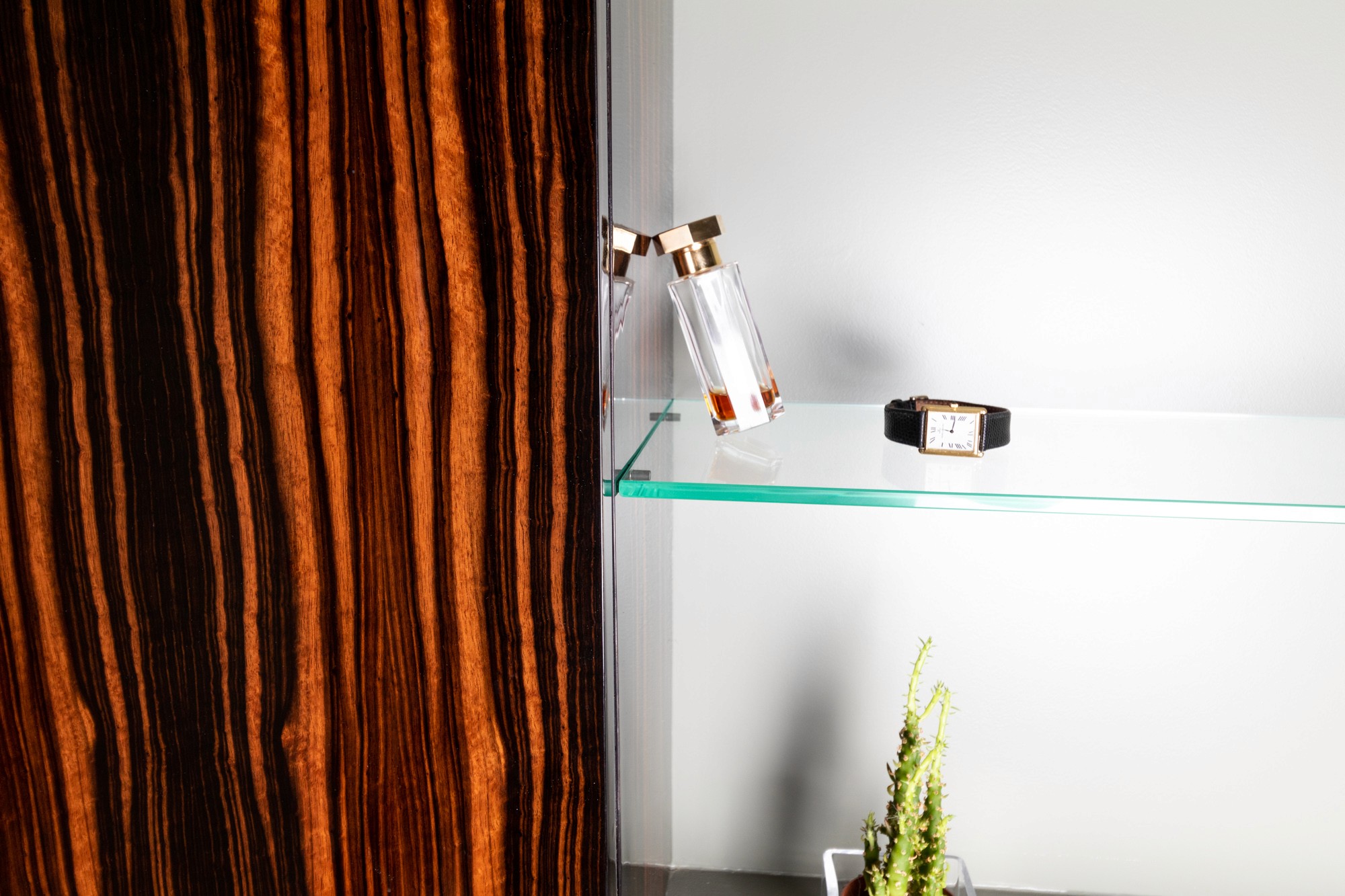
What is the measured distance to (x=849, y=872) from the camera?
1063 mm

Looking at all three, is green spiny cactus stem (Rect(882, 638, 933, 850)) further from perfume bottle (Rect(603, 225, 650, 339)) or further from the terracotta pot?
perfume bottle (Rect(603, 225, 650, 339))

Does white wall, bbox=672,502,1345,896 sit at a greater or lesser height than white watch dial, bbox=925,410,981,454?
lesser

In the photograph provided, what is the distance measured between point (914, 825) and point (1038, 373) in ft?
1.47

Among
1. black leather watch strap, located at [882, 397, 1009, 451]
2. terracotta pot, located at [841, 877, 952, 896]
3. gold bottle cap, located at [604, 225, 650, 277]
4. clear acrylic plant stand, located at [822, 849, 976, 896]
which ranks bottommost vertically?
clear acrylic plant stand, located at [822, 849, 976, 896]

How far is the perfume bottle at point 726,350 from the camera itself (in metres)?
0.77

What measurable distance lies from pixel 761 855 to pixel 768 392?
0.60 meters

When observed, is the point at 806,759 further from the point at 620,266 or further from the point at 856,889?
the point at 620,266

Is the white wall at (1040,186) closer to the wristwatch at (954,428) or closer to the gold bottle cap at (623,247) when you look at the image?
the wristwatch at (954,428)

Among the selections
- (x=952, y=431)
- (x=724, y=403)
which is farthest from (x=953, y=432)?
(x=724, y=403)

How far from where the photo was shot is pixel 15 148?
559 mm

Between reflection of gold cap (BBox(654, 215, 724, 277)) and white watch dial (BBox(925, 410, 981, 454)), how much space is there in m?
0.23

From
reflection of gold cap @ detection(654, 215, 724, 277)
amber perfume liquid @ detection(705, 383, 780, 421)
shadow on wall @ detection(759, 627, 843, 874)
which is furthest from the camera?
shadow on wall @ detection(759, 627, 843, 874)

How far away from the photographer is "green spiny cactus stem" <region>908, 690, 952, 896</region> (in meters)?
0.84

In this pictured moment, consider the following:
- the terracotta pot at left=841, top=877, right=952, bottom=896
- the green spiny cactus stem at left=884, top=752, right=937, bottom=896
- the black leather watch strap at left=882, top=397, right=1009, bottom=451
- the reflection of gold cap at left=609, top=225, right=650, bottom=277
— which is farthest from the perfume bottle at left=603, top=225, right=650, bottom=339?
the terracotta pot at left=841, top=877, right=952, bottom=896
